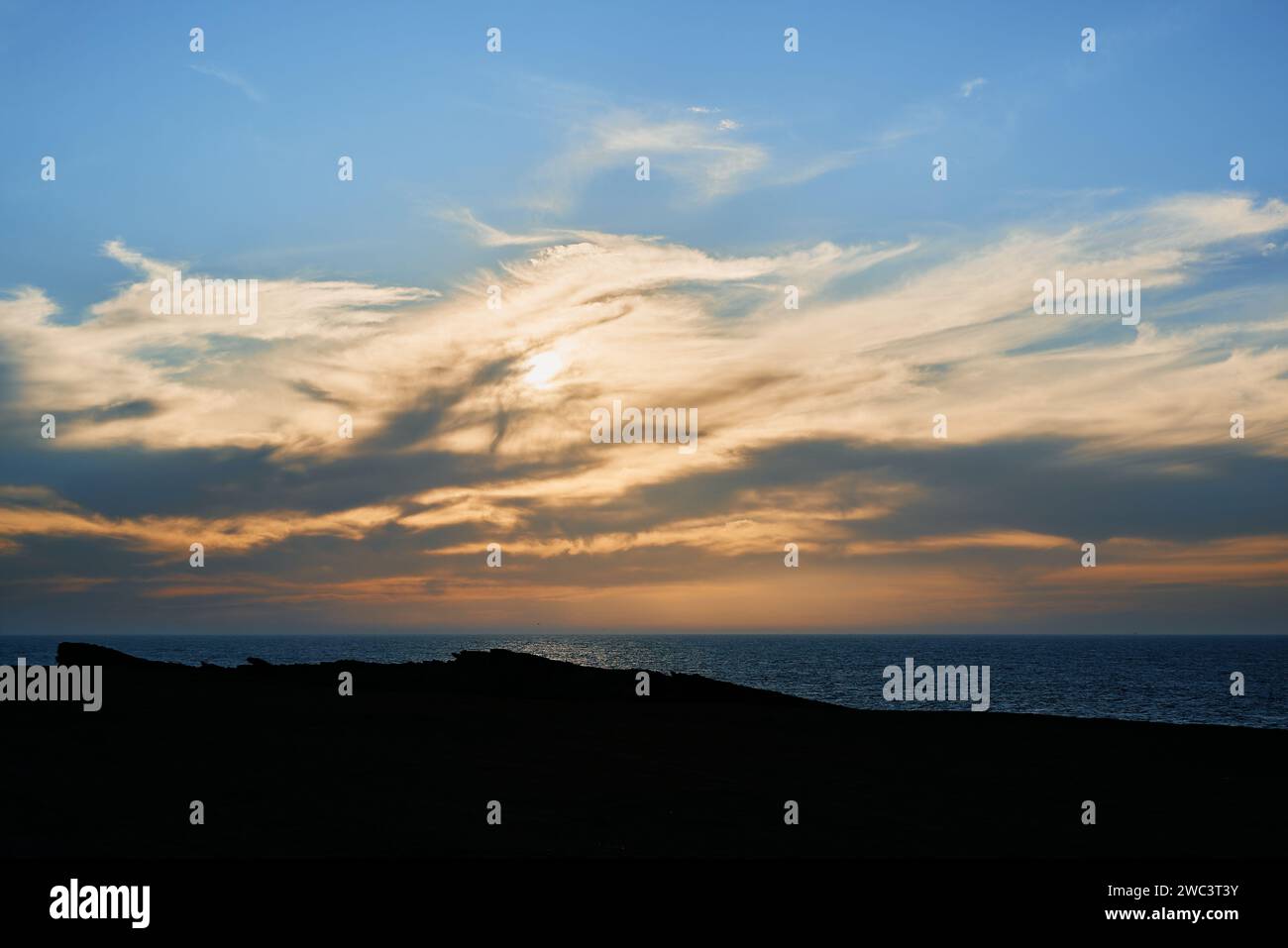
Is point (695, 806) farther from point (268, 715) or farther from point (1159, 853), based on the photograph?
point (268, 715)

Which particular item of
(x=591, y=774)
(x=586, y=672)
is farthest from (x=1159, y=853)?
(x=586, y=672)

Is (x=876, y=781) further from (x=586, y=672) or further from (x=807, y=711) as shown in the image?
(x=586, y=672)

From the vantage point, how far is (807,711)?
2712cm

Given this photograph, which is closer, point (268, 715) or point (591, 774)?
point (591, 774)

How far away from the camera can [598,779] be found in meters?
17.6

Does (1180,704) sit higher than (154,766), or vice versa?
(154,766)

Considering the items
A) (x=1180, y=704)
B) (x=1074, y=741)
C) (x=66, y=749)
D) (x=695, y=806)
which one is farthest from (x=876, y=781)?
(x=1180, y=704)

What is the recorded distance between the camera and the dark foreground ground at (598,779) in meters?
13.8

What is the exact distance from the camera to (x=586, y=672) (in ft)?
106

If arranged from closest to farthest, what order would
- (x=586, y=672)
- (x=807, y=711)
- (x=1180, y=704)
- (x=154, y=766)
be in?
1. (x=154, y=766)
2. (x=807, y=711)
3. (x=586, y=672)
4. (x=1180, y=704)

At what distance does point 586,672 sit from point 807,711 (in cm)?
810

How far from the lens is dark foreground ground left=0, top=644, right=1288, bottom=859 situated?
13758mm
